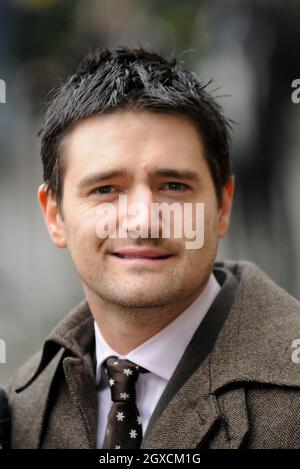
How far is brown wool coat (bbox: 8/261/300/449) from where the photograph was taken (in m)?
1.97

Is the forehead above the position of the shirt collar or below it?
above

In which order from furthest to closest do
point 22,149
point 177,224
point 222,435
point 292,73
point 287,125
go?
point 22,149 < point 287,125 < point 292,73 < point 177,224 < point 222,435

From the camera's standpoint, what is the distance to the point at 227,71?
21.0ft

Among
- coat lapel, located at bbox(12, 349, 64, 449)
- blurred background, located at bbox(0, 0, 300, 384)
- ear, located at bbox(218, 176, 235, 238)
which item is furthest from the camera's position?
blurred background, located at bbox(0, 0, 300, 384)

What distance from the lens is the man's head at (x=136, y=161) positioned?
215cm

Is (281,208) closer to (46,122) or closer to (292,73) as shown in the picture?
(292,73)

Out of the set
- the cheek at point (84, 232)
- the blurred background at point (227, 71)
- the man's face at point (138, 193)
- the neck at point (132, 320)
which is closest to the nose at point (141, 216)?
the man's face at point (138, 193)

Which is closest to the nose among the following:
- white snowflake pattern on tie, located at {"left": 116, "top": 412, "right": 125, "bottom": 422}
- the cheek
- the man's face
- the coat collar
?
the man's face

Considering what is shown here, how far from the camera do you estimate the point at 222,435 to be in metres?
2.01

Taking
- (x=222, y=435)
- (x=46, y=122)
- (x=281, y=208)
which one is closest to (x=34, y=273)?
(x=281, y=208)

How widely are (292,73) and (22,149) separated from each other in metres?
3.04

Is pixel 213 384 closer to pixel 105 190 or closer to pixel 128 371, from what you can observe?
pixel 128 371

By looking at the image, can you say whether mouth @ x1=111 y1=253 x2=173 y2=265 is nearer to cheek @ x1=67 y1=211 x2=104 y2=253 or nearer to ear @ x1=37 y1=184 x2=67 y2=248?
cheek @ x1=67 y1=211 x2=104 y2=253
